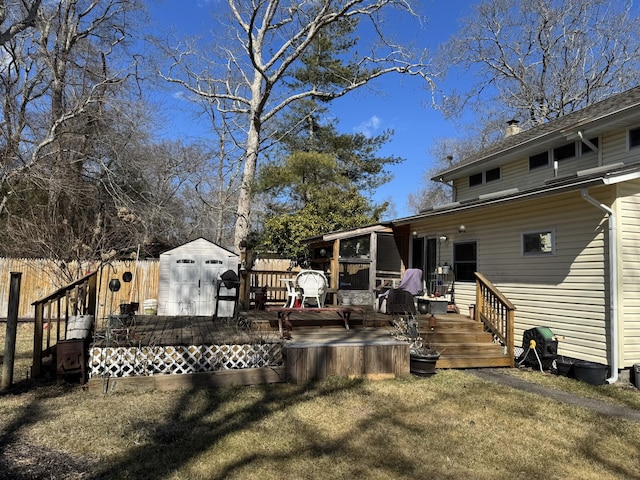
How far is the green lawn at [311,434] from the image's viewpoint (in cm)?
338

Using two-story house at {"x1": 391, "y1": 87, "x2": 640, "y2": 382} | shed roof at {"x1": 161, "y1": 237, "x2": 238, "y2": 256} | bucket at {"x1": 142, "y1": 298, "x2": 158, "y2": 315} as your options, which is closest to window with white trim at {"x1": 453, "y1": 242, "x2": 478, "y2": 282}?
two-story house at {"x1": 391, "y1": 87, "x2": 640, "y2": 382}

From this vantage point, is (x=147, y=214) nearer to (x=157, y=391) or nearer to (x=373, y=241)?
(x=373, y=241)

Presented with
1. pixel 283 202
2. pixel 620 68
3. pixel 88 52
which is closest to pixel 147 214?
pixel 88 52

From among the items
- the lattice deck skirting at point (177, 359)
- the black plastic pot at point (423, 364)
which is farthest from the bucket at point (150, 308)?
the black plastic pot at point (423, 364)

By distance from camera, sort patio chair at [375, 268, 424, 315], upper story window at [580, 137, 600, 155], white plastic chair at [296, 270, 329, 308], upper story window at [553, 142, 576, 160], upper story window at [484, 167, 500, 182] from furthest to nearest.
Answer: upper story window at [484, 167, 500, 182], upper story window at [553, 142, 576, 160], patio chair at [375, 268, 424, 315], upper story window at [580, 137, 600, 155], white plastic chair at [296, 270, 329, 308]

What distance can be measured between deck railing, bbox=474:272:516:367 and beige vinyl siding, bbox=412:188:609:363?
1.58 feet

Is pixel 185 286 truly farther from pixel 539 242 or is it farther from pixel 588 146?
pixel 588 146

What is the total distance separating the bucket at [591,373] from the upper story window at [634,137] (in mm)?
4435

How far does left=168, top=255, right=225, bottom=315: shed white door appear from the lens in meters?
11.5

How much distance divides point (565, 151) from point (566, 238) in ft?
11.9

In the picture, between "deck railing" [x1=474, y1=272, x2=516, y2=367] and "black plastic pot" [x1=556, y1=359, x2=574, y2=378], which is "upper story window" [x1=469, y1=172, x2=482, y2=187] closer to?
"deck railing" [x1=474, y1=272, x2=516, y2=367]

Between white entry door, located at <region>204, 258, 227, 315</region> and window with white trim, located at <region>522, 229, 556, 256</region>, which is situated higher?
window with white trim, located at <region>522, 229, 556, 256</region>

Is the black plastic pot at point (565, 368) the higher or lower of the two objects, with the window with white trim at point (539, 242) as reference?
lower

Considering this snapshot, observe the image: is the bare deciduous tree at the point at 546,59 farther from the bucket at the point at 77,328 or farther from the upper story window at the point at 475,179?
the bucket at the point at 77,328
